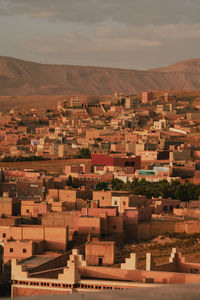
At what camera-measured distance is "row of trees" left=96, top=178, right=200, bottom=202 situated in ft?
128

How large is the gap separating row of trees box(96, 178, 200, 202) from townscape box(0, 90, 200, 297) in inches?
2.4

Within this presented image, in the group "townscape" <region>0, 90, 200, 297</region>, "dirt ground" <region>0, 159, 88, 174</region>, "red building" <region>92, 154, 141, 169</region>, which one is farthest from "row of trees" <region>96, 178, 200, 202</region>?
"dirt ground" <region>0, 159, 88, 174</region>

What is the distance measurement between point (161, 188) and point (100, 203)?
789 centimetres

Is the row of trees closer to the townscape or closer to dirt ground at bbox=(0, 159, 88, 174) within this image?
the townscape

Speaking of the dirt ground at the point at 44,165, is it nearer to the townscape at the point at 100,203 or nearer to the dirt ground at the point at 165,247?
the townscape at the point at 100,203

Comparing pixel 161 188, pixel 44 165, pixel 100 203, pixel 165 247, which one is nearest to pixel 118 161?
pixel 44 165

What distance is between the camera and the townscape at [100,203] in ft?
44.4

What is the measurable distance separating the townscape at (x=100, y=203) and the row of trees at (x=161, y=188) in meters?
0.06

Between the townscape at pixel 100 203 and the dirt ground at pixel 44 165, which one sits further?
the dirt ground at pixel 44 165

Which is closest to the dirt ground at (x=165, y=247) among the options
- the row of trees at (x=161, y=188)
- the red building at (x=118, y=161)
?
the row of trees at (x=161, y=188)

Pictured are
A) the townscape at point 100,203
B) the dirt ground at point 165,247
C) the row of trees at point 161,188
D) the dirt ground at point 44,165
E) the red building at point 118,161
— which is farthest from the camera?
the dirt ground at point 44,165

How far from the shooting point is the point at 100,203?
1302 inches

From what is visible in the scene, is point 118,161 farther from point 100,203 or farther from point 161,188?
point 100,203

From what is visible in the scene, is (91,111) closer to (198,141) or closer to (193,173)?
(198,141)
